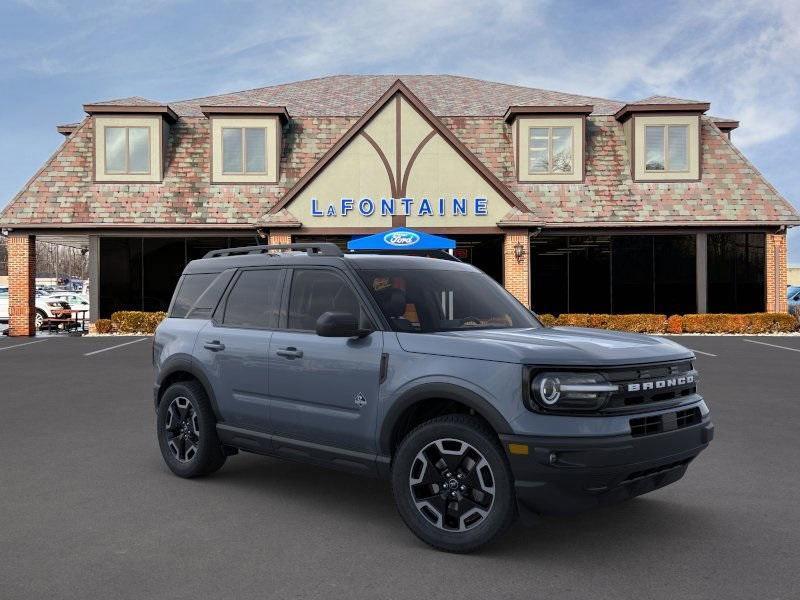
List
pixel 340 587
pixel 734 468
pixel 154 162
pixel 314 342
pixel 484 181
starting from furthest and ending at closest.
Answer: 1. pixel 154 162
2. pixel 484 181
3. pixel 734 468
4. pixel 314 342
5. pixel 340 587

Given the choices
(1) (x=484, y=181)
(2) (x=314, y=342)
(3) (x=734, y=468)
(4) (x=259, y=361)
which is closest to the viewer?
(2) (x=314, y=342)

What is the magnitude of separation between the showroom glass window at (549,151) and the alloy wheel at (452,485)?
70.9 feet

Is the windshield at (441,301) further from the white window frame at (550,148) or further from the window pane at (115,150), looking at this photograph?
the window pane at (115,150)

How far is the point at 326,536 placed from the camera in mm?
4938

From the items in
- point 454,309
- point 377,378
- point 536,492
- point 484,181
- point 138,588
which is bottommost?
point 138,588

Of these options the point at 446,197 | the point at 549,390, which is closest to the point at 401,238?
the point at 446,197

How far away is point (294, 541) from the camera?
4.84 m

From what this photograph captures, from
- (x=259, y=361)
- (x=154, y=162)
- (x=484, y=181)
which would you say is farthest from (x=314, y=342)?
(x=154, y=162)

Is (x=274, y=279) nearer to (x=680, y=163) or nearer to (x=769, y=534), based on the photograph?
(x=769, y=534)

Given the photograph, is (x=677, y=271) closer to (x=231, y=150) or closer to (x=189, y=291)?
(x=231, y=150)

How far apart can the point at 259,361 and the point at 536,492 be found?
2516 mm

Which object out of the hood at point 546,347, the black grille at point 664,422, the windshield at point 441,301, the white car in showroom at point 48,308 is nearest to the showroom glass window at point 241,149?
the white car in showroom at point 48,308

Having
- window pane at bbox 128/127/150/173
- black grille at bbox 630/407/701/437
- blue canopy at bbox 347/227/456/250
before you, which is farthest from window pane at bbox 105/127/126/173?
black grille at bbox 630/407/701/437

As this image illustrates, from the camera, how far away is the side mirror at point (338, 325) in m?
5.01
